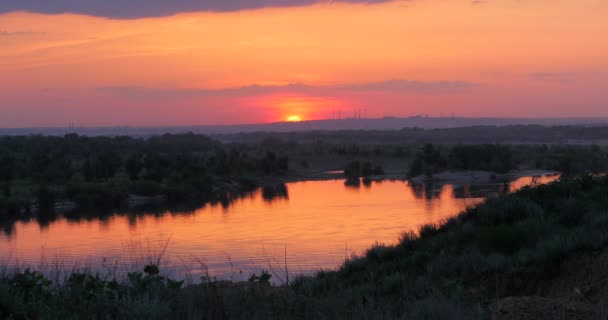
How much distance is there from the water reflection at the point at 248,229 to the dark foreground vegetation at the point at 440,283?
3486 millimetres

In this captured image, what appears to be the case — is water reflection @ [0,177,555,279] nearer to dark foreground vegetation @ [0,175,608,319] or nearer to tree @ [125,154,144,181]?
dark foreground vegetation @ [0,175,608,319]

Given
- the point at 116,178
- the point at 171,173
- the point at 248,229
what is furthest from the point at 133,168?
the point at 248,229

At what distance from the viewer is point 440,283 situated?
26.6 ft

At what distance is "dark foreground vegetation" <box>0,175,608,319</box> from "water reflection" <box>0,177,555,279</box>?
11.4 ft

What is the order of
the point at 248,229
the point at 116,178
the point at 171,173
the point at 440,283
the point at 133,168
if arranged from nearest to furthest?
the point at 440,283, the point at 248,229, the point at 116,178, the point at 171,173, the point at 133,168

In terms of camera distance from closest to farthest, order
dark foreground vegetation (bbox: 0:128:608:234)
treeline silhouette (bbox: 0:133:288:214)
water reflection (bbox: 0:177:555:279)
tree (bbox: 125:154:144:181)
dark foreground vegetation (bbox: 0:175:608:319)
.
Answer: dark foreground vegetation (bbox: 0:175:608:319), water reflection (bbox: 0:177:555:279), dark foreground vegetation (bbox: 0:128:608:234), treeline silhouette (bbox: 0:133:288:214), tree (bbox: 125:154:144:181)

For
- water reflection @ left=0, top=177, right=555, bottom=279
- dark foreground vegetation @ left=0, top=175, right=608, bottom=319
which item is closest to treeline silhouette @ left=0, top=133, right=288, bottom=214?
water reflection @ left=0, top=177, right=555, bottom=279

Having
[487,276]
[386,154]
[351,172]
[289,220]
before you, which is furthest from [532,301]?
[386,154]

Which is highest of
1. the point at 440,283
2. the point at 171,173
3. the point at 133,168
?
the point at 440,283

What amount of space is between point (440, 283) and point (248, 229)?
59.5 feet

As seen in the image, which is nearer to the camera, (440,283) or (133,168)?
(440,283)

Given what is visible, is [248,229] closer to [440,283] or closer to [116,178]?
[440,283]

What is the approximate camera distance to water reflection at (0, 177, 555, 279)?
1895cm

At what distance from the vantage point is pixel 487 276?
8.66m
